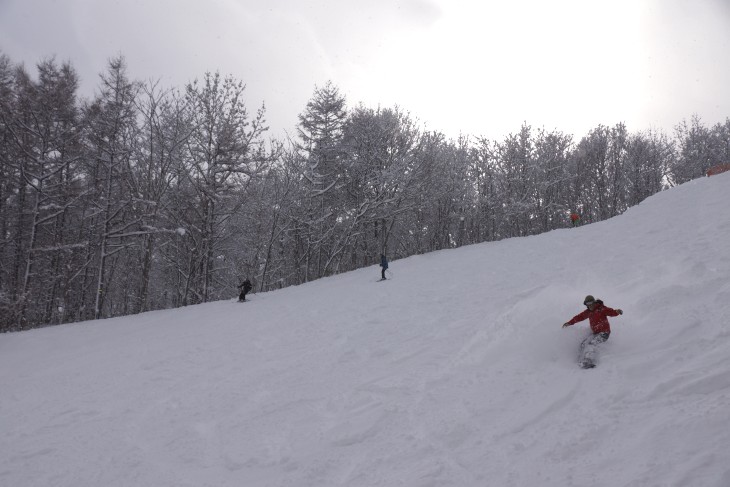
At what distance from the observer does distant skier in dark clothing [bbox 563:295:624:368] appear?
5816 mm

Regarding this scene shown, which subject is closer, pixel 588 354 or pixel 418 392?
pixel 588 354

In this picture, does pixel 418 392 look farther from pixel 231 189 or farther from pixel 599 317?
pixel 231 189

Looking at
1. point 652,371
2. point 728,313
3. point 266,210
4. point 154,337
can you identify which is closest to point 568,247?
point 728,313

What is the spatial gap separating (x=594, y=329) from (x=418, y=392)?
3027mm

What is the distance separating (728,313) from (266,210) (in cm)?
2361

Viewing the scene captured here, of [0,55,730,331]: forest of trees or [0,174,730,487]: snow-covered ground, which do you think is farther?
[0,55,730,331]: forest of trees

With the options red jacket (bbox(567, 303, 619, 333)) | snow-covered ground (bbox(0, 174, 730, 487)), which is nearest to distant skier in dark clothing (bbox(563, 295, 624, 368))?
red jacket (bbox(567, 303, 619, 333))

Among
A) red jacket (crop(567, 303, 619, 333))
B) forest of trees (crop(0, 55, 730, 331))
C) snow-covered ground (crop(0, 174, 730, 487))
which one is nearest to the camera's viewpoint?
snow-covered ground (crop(0, 174, 730, 487))

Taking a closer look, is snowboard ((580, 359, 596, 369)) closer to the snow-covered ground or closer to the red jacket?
the snow-covered ground

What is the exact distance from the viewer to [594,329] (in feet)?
20.4

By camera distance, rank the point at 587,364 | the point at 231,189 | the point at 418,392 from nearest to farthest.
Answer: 1. the point at 587,364
2. the point at 418,392
3. the point at 231,189

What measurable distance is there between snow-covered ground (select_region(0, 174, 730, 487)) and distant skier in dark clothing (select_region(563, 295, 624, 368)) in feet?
0.63

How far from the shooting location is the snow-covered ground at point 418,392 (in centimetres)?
410

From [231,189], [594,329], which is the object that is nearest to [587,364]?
[594,329]
